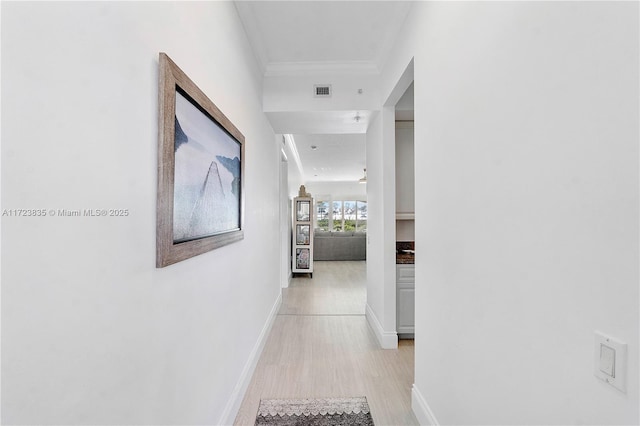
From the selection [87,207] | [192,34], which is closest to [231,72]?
[192,34]

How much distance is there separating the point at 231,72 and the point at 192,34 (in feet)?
1.99

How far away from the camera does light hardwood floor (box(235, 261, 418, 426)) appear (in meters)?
2.08

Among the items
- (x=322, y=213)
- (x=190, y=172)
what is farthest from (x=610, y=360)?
(x=322, y=213)

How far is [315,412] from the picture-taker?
195cm

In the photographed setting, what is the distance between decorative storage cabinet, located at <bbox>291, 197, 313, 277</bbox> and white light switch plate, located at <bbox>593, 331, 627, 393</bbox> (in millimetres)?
5616

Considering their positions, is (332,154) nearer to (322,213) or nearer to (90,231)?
(322,213)

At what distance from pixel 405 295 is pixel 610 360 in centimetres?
246

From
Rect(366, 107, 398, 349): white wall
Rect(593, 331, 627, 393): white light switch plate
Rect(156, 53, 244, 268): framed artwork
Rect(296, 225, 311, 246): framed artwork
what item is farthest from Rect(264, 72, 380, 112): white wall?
Rect(296, 225, 311, 246): framed artwork

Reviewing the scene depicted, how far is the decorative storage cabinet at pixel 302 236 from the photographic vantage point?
6230mm

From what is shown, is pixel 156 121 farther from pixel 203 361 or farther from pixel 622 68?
pixel 622 68

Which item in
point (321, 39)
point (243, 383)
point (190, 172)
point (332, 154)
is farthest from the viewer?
point (332, 154)

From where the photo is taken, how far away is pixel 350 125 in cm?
352

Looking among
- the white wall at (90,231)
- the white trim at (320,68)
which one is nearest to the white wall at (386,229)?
the white trim at (320,68)

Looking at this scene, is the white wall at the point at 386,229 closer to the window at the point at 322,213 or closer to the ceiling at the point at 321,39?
the ceiling at the point at 321,39
